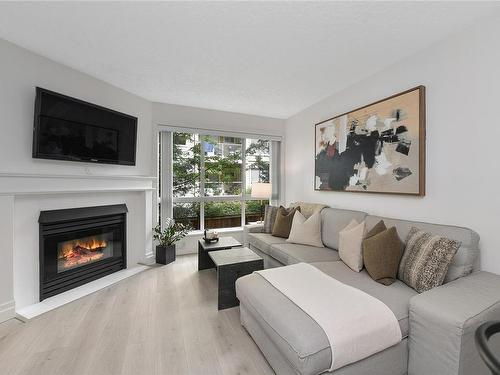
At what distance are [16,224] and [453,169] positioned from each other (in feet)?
12.9

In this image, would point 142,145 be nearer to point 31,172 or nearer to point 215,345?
point 31,172

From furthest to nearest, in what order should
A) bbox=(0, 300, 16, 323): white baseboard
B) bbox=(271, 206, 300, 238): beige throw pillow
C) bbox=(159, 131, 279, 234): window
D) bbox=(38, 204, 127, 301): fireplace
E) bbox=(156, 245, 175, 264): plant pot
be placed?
1. bbox=(159, 131, 279, 234): window
2. bbox=(156, 245, 175, 264): plant pot
3. bbox=(271, 206, 300, 238): beige throw pillow
4. bbox=(38, 204, 127, 301): fireplace
5. bbox=(0, 300, 16, 323): white baseboard

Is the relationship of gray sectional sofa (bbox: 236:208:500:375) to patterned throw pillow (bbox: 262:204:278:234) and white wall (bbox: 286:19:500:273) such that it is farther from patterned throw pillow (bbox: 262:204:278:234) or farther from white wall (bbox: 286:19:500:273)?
patterned throw pillow (bbox: 262:204:278:234)

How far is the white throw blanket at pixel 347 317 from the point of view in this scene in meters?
1.23

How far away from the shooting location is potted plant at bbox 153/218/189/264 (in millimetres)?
3459

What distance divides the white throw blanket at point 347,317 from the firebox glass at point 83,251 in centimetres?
250

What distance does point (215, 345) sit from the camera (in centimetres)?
176

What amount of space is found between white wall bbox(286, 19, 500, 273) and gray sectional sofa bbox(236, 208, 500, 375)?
0.20m

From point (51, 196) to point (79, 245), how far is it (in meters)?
0.71

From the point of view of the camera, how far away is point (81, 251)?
113 inches

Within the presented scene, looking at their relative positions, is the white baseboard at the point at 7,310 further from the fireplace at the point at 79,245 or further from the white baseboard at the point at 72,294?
the fireplace at the point at 79,245

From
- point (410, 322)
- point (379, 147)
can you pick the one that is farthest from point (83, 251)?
point (379, 147)

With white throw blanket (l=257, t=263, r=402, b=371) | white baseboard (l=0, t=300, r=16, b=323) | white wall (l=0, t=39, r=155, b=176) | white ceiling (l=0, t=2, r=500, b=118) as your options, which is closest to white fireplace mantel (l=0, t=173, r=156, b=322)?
white baseboard (l=0, t=300, r=16, b=323)

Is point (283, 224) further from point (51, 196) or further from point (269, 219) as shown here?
point (51, 196)
